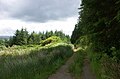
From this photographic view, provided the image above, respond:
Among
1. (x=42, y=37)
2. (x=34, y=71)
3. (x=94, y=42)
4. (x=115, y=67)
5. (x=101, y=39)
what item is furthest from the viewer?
(x=42, y=37)

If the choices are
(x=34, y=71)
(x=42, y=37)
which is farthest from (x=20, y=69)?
(x=42, y=37)

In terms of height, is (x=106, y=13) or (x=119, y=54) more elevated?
(x=106, y=13)

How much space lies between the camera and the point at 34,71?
15.7 metres

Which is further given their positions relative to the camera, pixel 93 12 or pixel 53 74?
pixel 93 12

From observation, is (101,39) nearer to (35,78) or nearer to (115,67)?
(35,78)

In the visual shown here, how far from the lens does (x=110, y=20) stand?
15953 mm

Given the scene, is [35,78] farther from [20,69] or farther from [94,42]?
[94,42]

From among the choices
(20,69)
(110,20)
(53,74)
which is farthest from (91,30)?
(20,69)

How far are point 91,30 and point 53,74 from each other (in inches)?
187

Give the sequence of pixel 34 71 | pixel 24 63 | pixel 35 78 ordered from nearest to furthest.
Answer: pixel 35 78, pixel 34 71, pixel 24 63

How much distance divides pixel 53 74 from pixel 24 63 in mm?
2074

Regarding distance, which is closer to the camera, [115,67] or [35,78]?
[115,67]

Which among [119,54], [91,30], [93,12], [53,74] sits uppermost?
[93,12]

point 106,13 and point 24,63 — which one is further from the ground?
point 106,13
